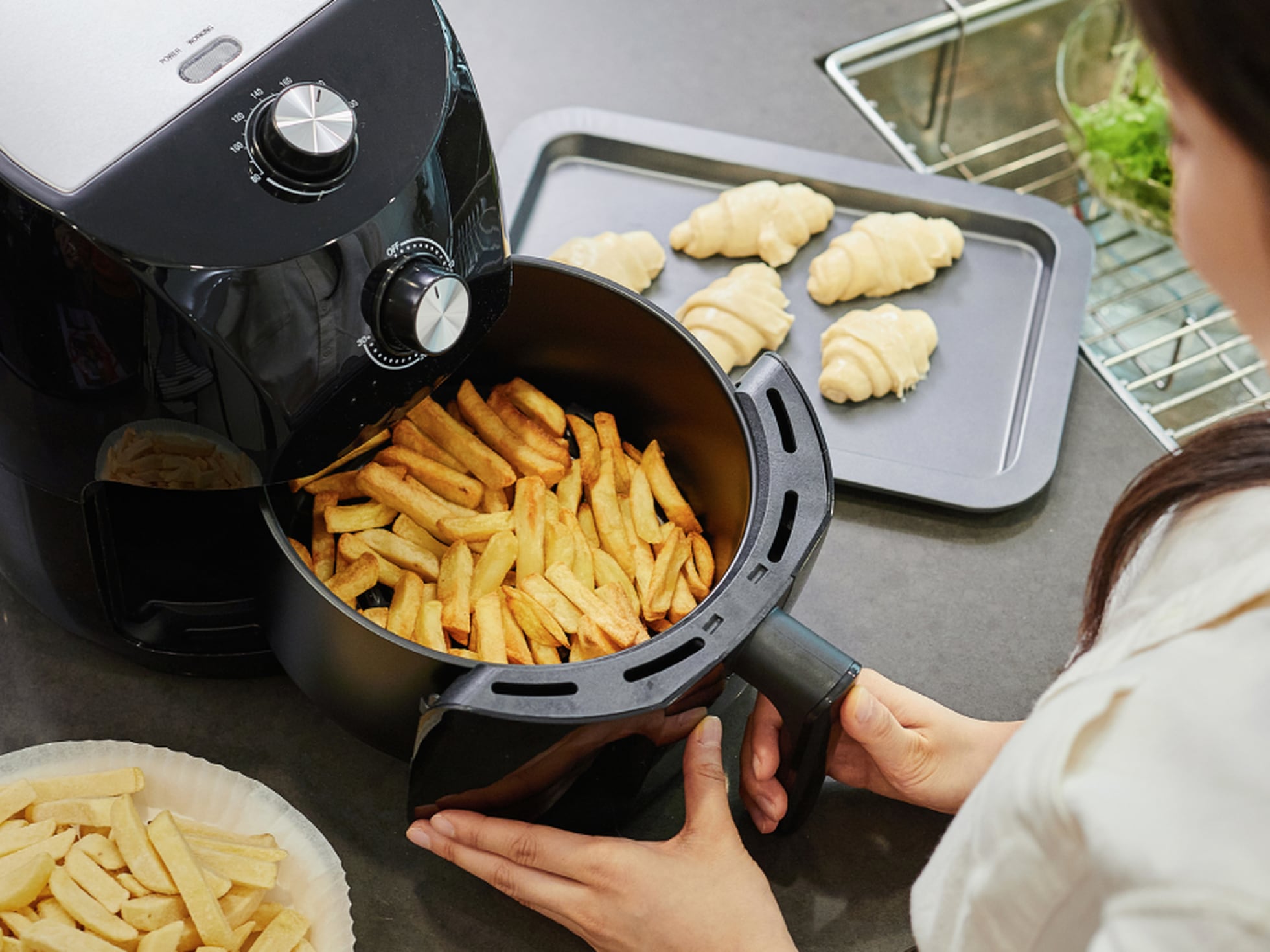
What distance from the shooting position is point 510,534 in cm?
112

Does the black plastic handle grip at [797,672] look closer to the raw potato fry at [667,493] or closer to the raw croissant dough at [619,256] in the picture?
the raw potato fry at [667,493]

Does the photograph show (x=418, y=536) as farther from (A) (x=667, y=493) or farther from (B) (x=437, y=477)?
(A) (x=667, y=493)

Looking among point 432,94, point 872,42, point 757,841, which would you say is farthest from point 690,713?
point 872,42

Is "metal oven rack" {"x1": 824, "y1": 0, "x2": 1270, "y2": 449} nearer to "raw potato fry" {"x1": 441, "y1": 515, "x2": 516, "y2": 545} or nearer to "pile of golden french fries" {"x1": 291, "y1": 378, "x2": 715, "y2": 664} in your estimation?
"pile of golden french fries" {"x1": 291, "y1": 378, "x2": 715, "y2": 664}

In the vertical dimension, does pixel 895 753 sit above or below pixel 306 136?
below

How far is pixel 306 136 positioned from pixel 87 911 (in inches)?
23.5

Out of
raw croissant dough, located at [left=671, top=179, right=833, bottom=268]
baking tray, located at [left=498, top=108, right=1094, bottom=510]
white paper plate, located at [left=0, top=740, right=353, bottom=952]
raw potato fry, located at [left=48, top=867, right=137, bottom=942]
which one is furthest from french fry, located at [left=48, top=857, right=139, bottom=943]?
raw croissant dough, located at [left=671, top=179, right=833, bottom=268]

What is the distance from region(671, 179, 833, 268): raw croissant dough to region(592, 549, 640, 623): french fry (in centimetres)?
60

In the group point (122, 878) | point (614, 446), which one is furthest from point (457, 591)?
point (122, 878)

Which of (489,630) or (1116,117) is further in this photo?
(1116,117)

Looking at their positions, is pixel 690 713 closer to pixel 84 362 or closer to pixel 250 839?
pixel 250 839

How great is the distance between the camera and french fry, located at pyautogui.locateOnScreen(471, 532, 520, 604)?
1.10 metres

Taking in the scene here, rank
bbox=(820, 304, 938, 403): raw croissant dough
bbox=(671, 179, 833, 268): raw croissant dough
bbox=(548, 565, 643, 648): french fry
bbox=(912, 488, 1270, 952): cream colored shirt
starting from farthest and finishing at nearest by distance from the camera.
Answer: bbox=(671, 179, 833, 268): raw croissant dough, bbox=(820, 304, 938, 403): raw croissant dough, bbox=(548, 565, 643, 648): french fry, bbox=(912, 488, 1270, 952): cream colored shirt

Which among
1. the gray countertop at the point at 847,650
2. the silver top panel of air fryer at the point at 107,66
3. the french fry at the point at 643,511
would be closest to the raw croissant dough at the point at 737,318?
the gray countertop at the point at 847,650
